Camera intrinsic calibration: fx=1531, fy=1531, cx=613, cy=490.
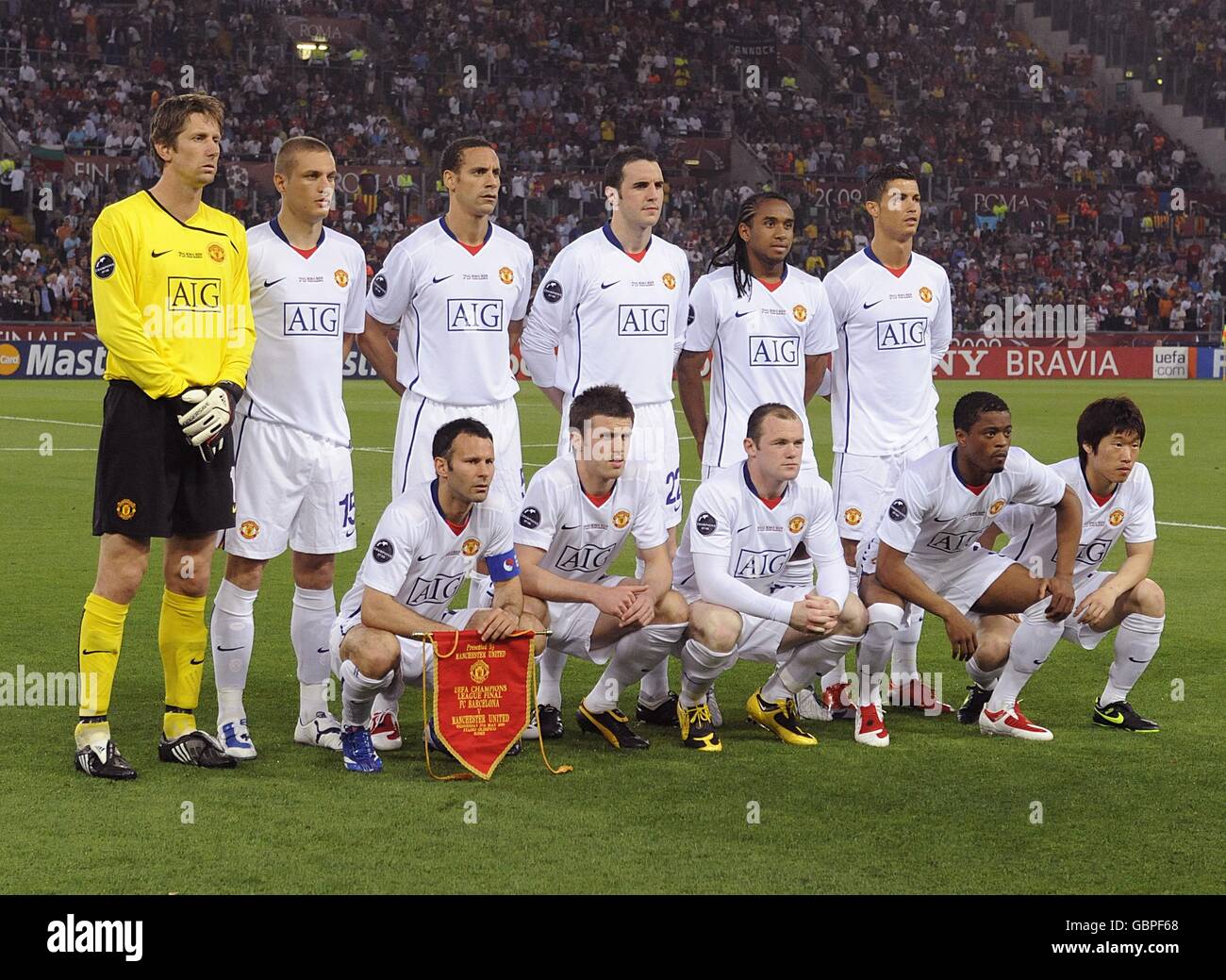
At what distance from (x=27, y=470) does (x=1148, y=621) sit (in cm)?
1179

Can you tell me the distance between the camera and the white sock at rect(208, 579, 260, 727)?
5.75 metres

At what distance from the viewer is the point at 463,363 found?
6.62 meters

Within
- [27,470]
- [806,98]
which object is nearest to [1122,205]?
[806,98]

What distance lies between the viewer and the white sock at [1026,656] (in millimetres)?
6145

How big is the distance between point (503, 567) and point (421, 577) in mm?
309

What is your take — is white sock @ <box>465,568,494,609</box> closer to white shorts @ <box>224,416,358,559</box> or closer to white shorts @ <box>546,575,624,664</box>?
white shorts @ <box>546,575,624,664</box>

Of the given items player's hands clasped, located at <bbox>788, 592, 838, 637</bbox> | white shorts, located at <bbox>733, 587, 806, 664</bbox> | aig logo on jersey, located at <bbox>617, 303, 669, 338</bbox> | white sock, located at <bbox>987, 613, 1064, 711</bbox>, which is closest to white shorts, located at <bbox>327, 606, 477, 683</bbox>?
white shorts, located at <bbox>733, 587, 806, 664</bbox>

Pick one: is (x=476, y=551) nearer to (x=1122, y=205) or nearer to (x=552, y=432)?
(x=552, y=432)

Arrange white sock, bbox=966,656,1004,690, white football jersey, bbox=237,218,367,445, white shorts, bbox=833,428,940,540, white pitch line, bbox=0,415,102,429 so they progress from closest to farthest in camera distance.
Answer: white football jersey, bbox=237,218,367,445, white sock, bbox=966,656,1004,690, white shorts, bbox=833,428,940,540, white pitch line, bbox=0,415,102,429

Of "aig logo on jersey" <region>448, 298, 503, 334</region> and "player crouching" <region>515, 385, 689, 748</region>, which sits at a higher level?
"aig logo on jersey" <region>448, 298, 503, 334</region>

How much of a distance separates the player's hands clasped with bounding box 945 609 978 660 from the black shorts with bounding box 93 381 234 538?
114 inches

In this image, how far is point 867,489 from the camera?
714 cm

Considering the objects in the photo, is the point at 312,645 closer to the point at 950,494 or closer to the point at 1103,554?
the point at 950,494

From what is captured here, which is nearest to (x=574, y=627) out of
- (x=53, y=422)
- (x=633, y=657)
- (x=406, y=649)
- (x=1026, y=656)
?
(x=633, y=657)
